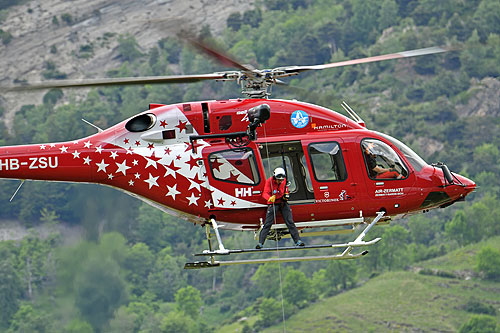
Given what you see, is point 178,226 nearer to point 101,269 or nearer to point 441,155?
point 441,155

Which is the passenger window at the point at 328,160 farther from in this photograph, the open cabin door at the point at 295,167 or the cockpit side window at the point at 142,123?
the cockpit side window at the point at 142,123

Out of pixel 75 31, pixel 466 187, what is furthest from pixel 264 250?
pixel 75 31

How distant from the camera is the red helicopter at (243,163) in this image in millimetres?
19250

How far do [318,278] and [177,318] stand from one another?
829 inches

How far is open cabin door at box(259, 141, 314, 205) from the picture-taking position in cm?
1944

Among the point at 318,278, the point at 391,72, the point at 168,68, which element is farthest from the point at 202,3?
the point at 318,278

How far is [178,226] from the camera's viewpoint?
132125 millimetres

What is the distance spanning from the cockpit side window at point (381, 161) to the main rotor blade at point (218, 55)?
110 inches

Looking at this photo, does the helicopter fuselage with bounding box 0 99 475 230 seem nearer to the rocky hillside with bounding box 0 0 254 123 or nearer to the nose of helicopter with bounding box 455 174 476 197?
the nose of helicopter with bounding box 455 174 476 197

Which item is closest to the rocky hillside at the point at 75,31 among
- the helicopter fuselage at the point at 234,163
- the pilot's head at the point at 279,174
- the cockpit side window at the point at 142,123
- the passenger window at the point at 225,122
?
the helicopter fuselage at the point at 234,163

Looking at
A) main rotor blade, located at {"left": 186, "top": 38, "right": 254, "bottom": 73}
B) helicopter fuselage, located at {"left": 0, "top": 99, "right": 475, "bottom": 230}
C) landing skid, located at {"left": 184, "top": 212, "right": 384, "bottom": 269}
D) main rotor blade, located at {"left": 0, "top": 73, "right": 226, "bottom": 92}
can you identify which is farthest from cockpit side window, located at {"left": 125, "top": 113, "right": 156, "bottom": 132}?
landing skid, located at {"left": 184, "top": 212, "right": 384, "bottom": 269}

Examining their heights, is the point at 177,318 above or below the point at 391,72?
below

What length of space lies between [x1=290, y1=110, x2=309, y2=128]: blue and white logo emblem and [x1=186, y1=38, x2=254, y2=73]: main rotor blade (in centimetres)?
138

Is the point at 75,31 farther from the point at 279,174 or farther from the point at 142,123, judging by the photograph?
the point at 279,174
